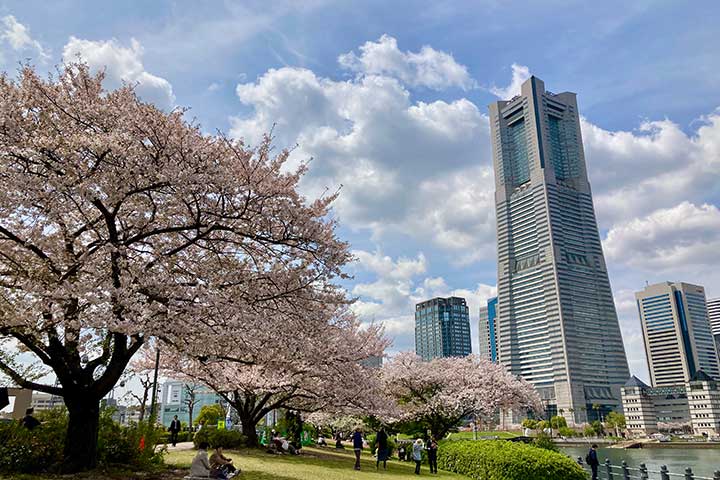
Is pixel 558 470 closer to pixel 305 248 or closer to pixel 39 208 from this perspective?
pixel 305 248

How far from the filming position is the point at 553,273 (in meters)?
168

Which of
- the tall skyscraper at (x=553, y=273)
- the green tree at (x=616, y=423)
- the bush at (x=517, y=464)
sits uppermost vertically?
the tall skyscraper at (x=553, y=273)

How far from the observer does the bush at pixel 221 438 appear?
74.4ft

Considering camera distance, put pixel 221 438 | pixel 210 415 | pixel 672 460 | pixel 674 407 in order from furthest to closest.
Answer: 1. pixel 674 407
2. pixel 672 460
3. pixel 210 415
4. pixel 221 438

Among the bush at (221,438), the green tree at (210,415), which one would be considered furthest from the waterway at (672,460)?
the green tree at (210,415)

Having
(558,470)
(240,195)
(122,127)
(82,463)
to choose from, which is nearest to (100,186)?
(122,127)

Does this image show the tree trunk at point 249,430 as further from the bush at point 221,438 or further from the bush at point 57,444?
the bush at point 57,444

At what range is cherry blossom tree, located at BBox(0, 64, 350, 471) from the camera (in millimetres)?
10766

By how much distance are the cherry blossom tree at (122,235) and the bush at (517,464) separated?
8460 millimetres

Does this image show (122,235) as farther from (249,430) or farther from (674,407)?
(674,407)

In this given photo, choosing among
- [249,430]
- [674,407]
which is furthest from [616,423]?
[249,430]

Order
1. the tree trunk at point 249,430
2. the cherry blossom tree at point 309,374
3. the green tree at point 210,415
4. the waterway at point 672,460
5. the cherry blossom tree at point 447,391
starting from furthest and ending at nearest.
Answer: the green tree at point 210,415
the waterway at point 672,460
the cherry blossom tree at point 447,391
the tree trunk at point 249,430
the cherry blossom tree at point 309,374

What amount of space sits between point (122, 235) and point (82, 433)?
16.9 feet

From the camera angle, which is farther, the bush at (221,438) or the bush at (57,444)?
the bush at (221,438)
